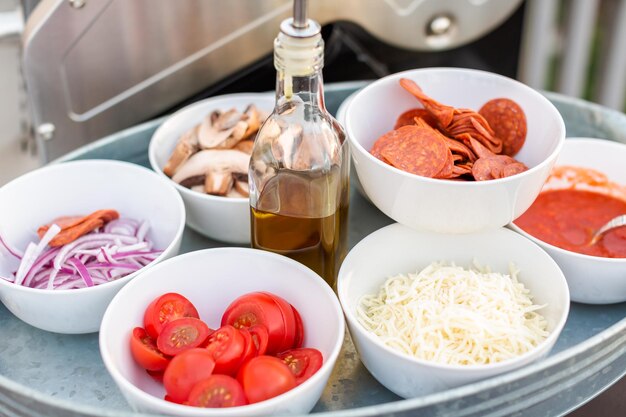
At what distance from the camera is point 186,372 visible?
2.52 ft

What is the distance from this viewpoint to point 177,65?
4.35 ft

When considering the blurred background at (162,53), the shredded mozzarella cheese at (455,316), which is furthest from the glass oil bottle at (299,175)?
the blurred background at (162,53)

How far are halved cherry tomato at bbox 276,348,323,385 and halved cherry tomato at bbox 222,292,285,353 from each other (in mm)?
19

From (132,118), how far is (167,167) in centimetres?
27

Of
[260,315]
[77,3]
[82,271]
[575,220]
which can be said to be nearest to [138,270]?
[82,271]

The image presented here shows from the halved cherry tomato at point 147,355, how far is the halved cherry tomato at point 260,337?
9 centimetres

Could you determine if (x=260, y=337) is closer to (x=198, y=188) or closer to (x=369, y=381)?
(x=369, y=381)

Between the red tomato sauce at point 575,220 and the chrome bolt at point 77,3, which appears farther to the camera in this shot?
the chrome bolt at point 77,3

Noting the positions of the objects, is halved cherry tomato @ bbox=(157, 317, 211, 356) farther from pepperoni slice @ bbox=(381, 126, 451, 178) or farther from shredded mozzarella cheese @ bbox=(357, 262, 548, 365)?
pepperoni slice @ bbox=(381, 126, 451, 178)

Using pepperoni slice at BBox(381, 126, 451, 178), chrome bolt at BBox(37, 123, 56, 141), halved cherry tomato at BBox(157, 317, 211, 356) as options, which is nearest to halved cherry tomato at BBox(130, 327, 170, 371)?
halved cherry tomato at BBox(157, 317, 211, 356)

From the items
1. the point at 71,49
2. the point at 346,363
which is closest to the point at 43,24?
the point at 71,49

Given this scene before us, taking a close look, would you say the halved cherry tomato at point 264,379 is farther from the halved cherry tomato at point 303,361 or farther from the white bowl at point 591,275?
the white bowl at point 591,275

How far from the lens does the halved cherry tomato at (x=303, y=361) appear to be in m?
0.81

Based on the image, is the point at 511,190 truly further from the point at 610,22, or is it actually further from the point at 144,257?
the point at 610,22
